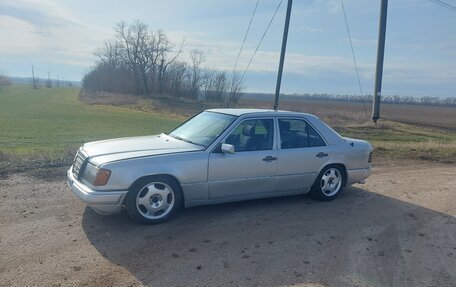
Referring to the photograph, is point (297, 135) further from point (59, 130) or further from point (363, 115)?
point (363, 115)

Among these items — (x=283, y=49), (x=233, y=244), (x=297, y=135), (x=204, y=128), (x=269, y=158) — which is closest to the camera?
(x=233, y=244)

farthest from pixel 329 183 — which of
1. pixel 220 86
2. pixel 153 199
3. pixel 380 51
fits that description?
pixel 220 86

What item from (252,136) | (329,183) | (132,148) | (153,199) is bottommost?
(329,183)

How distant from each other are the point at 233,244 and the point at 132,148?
190cm

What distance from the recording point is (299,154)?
6258 millimetres

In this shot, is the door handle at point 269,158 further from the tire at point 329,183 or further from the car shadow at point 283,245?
the tire at point 329,183

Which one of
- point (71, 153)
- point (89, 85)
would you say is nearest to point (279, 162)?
point (71, 153)

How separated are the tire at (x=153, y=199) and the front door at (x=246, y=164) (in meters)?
0.54

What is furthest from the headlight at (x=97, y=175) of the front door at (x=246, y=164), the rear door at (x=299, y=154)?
the rear door at (x=299, y=154)

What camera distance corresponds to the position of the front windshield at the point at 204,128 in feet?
19.0

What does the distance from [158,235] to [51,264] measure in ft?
4.11

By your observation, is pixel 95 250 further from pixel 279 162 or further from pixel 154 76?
pixel 154 76

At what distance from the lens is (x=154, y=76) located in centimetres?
7762

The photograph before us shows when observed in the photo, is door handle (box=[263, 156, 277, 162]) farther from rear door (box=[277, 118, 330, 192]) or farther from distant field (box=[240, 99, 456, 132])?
distant field (box=[240, 99, 456, 132])
